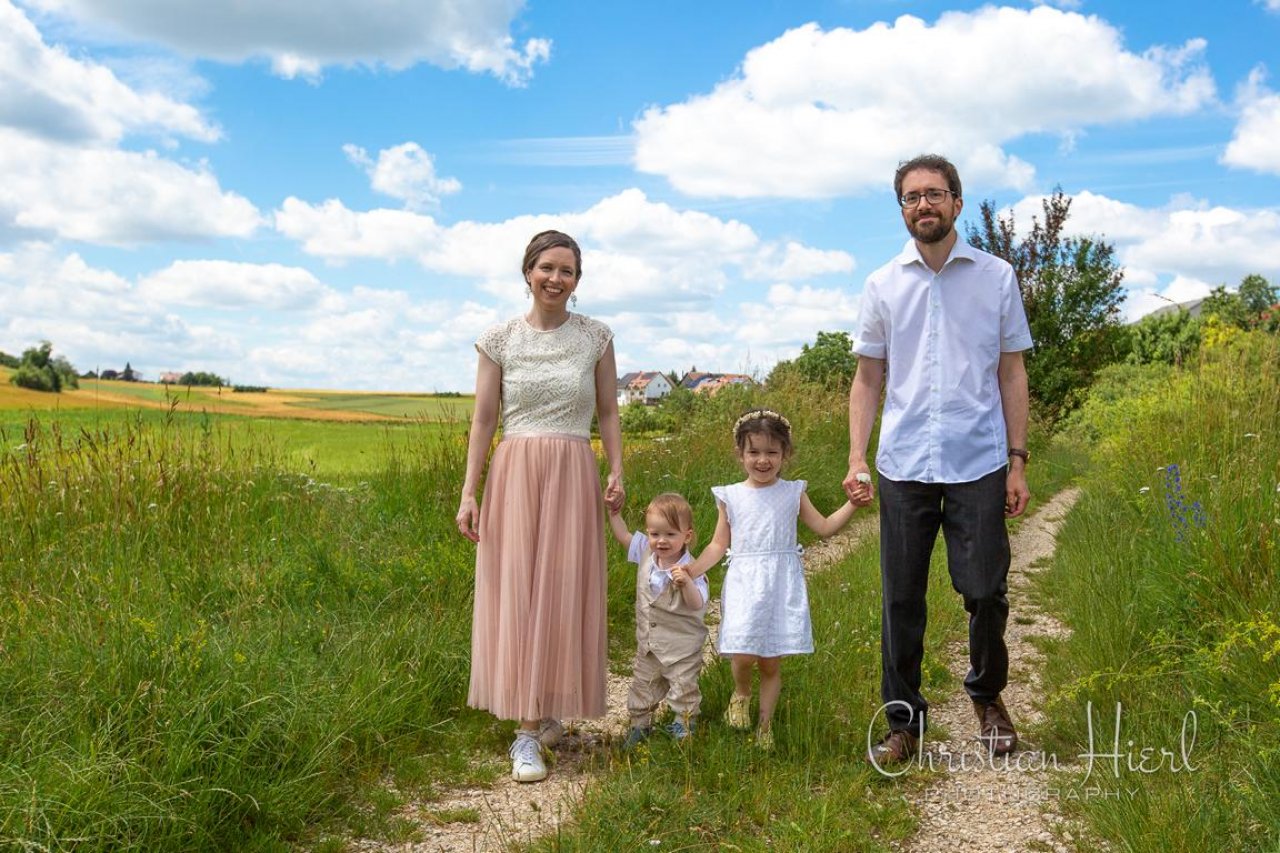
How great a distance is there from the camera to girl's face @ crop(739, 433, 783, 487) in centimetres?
414

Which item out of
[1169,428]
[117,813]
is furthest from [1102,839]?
[1169,428]

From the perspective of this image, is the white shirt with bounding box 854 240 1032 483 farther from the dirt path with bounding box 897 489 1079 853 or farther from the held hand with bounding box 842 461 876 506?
the dirt path with bounding box 897 489 1079 853

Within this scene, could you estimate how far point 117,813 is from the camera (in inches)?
124

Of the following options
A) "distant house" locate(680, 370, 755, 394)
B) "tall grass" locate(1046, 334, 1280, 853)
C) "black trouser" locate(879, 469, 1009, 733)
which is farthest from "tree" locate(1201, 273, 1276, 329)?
"black trouser" locate(879, 469, 1009, 733)

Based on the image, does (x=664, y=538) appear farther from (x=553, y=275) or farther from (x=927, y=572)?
(x=553, y=275)

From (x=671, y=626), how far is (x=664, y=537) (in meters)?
0.38

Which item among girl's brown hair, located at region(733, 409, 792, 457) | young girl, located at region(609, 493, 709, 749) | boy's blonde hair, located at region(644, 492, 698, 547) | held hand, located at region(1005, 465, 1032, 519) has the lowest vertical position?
young girl, located at region(609, 493, 709, 749)

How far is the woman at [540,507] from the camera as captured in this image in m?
4.34

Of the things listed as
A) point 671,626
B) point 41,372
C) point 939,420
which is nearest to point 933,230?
point 939,420

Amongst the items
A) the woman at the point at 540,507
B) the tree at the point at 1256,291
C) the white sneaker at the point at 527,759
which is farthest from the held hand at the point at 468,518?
the tree at the point at 1256,291

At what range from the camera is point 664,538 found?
167 inches

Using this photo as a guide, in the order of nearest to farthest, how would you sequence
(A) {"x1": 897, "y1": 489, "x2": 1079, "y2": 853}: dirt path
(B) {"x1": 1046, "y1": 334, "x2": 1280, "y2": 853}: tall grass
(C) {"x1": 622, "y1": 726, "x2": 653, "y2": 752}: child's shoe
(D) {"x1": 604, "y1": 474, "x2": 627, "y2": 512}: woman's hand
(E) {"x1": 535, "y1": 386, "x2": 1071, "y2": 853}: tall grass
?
(B) {"x1": 1046, "y1": 334, "x2": 1280, "y2": 853}: tall grass → (E) {"x1": 535, "y1": 386, "x2": 1071, "y2": 853}: tall grass → (A) {"x1": 897, "y1": 489, "x2": 1079, "y2": 853}: dirt path → (C) {"x1": 622, "y1": 726, "x2": 653, "y2": 752}: child's shoe → (D) {"x1": 604, "y1": 474, "x2": 627, "y2": 512}: woman's hand

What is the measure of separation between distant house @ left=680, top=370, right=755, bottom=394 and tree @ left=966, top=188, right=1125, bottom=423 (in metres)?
11.7

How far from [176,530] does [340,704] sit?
289 cm
